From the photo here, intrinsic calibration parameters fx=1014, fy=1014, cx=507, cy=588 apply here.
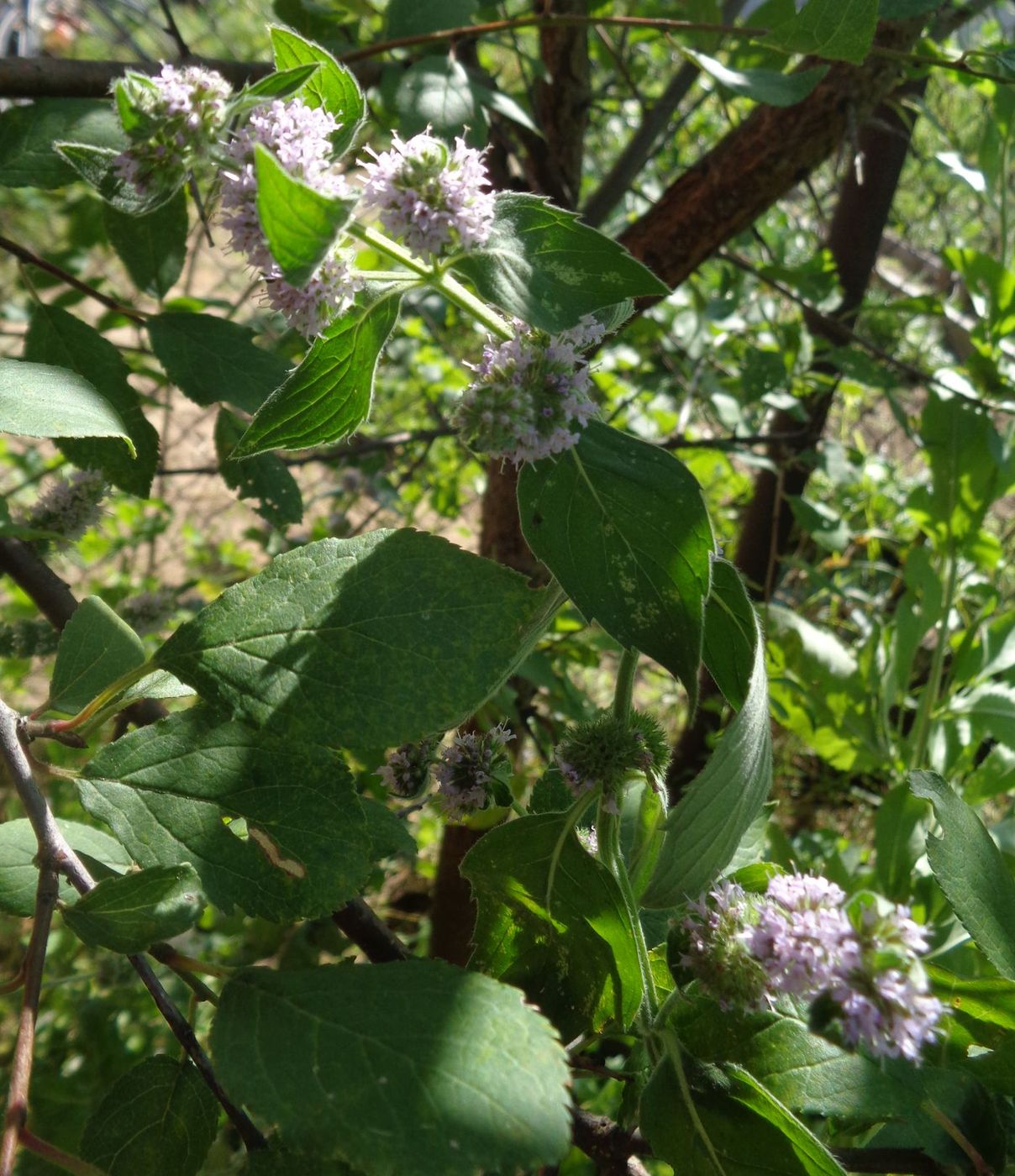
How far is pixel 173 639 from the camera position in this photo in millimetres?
622

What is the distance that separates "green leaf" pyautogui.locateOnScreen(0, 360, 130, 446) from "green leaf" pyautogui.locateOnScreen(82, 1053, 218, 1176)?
1.27 feet

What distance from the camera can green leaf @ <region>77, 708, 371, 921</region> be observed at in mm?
560

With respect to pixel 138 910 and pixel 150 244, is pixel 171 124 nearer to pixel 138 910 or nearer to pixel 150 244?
pixel 138 910

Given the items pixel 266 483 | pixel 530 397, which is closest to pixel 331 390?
pixel 530 397

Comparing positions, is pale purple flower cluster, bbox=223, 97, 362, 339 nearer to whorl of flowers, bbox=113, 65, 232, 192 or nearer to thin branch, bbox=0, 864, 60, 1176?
whorl of flowers, bbox=113, 65, 232, 192

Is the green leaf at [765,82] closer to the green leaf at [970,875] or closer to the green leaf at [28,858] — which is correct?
the green leaf at [970,875]

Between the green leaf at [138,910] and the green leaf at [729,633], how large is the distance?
1.10ft

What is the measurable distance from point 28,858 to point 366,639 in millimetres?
298

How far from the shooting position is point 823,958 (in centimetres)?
53

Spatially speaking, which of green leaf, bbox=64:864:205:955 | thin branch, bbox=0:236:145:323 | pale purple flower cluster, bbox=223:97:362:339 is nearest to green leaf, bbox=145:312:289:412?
thin branch, bbox=0:236:145:323

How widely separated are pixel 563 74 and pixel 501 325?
1.01 meters

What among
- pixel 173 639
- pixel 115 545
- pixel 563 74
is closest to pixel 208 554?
pixel 115 545

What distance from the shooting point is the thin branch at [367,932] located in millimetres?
723

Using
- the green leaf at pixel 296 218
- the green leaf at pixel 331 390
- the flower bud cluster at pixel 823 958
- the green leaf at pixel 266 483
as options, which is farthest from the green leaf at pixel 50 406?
the flower bud cluster at pixel 823 958
